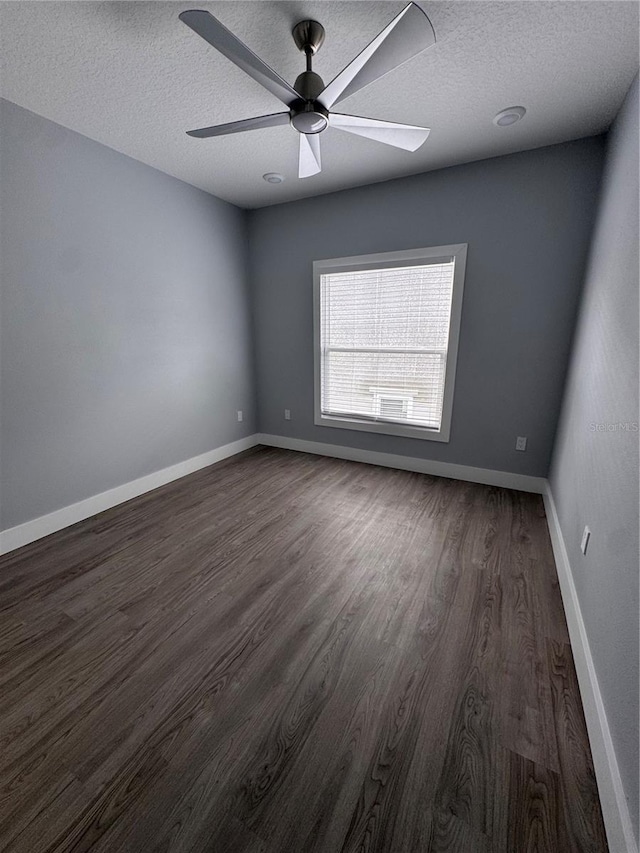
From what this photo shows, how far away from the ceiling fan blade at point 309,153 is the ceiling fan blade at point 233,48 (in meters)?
0.42

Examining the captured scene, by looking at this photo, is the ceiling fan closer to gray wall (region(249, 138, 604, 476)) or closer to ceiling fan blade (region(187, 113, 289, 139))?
ceiling fan blade (region(187, 113, 289, 139))

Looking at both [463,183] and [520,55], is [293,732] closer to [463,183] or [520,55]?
[520,55]

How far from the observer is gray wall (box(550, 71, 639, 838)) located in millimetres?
1022

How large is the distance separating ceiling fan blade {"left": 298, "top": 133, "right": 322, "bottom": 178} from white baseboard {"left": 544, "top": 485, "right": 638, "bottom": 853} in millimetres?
2675

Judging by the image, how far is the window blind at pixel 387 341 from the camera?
3.14 meters

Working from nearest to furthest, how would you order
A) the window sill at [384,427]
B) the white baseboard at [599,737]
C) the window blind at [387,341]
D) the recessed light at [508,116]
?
the white baseboard at [599,737] < the recessed light at [508,116] < the window blind at [387,341] < the window sill at [384,427]

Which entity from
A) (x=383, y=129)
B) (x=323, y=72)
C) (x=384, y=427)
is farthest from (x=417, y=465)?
(x=323, y=72)

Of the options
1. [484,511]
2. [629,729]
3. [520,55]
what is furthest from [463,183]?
[629,729]

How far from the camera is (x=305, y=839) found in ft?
3.02

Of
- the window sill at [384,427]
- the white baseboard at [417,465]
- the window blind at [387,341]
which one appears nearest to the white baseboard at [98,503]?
the white baseboard at [417,465]

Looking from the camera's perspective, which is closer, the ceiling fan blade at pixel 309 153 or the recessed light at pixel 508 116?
the ceiling fan blade at pixel 309 153

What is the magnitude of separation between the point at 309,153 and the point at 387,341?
171cm

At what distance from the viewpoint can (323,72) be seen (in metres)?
1.80

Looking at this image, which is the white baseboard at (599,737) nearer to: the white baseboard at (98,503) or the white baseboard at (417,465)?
the white baseboard at (417,465)
